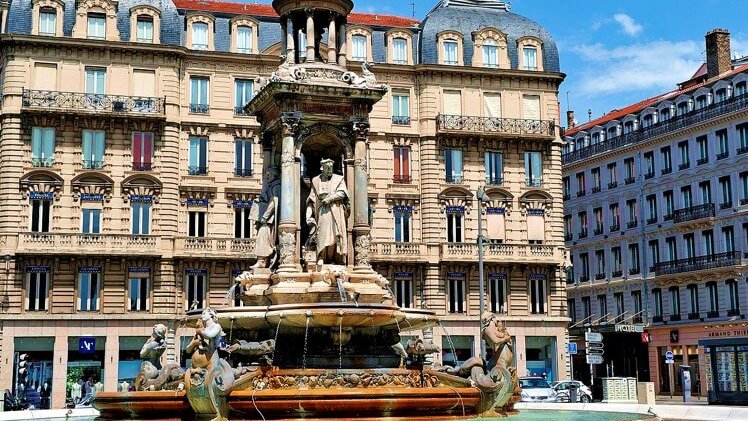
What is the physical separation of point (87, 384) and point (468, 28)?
30.9m

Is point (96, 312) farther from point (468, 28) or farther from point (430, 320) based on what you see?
point (430, 320)

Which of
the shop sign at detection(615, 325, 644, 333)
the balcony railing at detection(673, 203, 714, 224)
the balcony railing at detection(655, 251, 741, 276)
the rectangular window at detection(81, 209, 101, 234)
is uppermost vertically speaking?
the balcony railing at detection(673, 203, 714, 224)

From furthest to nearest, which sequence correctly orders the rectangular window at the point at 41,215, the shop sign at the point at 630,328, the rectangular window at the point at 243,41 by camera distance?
1. the shop sign at the point at 630,328
2. the rectangular window at the point at 243,41
3. the rectangular window at the point at 41,215

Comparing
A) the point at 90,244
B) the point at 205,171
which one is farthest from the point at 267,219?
the point at 205,171

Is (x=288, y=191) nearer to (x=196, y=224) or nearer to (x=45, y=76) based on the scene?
(x=196, y=224)

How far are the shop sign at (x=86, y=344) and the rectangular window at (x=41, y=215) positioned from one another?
20.0ft

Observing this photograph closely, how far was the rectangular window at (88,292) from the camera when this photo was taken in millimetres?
55125

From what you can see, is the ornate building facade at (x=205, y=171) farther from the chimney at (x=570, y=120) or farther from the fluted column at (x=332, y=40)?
the chimney at (x=570, y=120)

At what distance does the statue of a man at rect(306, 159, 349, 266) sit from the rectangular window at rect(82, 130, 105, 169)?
117 ft

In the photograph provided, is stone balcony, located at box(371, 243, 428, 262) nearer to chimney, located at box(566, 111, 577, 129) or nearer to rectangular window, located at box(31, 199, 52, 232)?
rectangular window, located at box(31, 199, 52, 232)

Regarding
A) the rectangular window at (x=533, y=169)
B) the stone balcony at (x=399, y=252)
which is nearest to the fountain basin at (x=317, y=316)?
the stone balcony at (x=399, y=252)

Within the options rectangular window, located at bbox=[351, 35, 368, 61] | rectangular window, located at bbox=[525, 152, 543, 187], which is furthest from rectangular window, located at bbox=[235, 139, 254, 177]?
rectangular window, located at bbox=[525, 152, 543, 187]

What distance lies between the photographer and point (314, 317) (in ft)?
67.7

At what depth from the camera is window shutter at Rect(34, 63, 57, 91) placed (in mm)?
55844
